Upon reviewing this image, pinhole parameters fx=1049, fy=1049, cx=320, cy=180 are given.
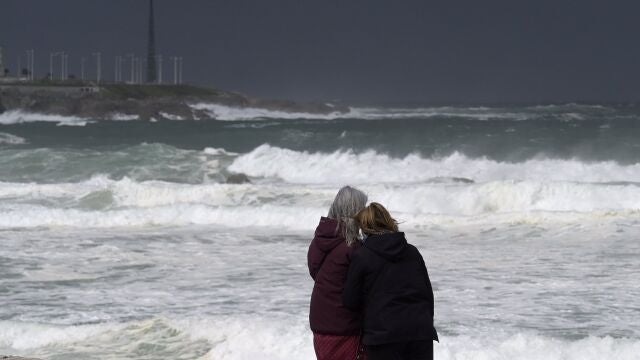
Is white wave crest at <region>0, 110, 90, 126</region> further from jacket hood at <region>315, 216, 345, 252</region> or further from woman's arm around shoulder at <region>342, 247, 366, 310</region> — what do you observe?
woman's arm around shoulder at <region>342, 247, 366, 310</region>

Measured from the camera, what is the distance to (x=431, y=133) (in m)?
65.2

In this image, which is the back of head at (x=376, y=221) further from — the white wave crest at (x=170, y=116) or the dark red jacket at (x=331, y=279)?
the white wave crest at (x=170, y=116)

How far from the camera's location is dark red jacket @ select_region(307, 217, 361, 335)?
518 centimetres

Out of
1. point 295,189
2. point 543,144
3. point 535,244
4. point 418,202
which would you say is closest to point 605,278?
point 535,244

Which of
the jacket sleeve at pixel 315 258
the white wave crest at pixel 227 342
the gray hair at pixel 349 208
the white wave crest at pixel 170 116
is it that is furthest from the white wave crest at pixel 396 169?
the white wave crest at pixel 170 116

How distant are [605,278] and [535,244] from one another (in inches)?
156

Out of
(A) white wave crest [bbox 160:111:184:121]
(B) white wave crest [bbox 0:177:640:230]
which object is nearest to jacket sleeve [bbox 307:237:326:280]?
(B) white wave crest [bbox 0:177:640:230]

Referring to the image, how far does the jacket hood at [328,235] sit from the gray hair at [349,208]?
0.14 feet

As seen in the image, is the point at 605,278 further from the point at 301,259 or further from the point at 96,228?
the point at 96,228

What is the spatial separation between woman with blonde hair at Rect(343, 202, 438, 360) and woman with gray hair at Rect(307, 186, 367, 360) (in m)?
0.11

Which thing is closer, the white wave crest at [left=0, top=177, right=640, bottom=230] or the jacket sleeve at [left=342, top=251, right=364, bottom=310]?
the jacket sleeve at [left=342, top=251, right=364, bottom=310]

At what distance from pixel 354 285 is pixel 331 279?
197mm

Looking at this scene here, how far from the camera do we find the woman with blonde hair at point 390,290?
4973 millimetres

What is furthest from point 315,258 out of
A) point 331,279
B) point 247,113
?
point 247,113
